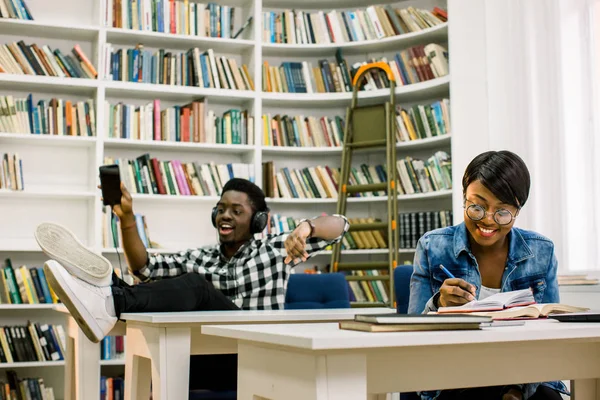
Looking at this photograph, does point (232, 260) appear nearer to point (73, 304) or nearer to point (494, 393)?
point (73, 304)

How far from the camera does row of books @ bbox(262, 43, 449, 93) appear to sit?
188 inches

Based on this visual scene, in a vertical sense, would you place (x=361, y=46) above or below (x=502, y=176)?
above

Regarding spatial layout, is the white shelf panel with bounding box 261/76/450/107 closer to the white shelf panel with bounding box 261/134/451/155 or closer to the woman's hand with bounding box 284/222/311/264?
the white shelf panel with bounding box 261/134/451/155

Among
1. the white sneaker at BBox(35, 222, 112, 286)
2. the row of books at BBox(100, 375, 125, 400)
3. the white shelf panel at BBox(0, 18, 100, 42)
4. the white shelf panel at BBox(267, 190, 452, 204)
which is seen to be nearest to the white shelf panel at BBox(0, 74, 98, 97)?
the white shelf panel at BBox(0, 18, 100, 42)

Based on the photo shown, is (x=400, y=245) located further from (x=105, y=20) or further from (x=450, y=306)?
(x=450, y=306)

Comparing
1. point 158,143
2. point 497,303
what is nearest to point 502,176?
point 497,303

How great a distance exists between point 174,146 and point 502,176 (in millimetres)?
3161

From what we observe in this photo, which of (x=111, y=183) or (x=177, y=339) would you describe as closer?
(x=177, y=339)

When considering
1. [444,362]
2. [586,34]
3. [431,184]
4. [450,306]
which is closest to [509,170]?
[450,306]

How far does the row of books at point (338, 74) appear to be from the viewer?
15.7 ft

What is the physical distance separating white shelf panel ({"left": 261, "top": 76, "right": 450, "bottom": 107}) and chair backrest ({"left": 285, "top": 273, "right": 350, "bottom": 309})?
7.14 feet

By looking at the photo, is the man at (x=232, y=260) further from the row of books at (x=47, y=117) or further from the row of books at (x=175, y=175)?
the row of books at (x=47, y=117)

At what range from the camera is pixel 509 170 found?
69.4 inches

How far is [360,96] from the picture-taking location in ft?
16.1
